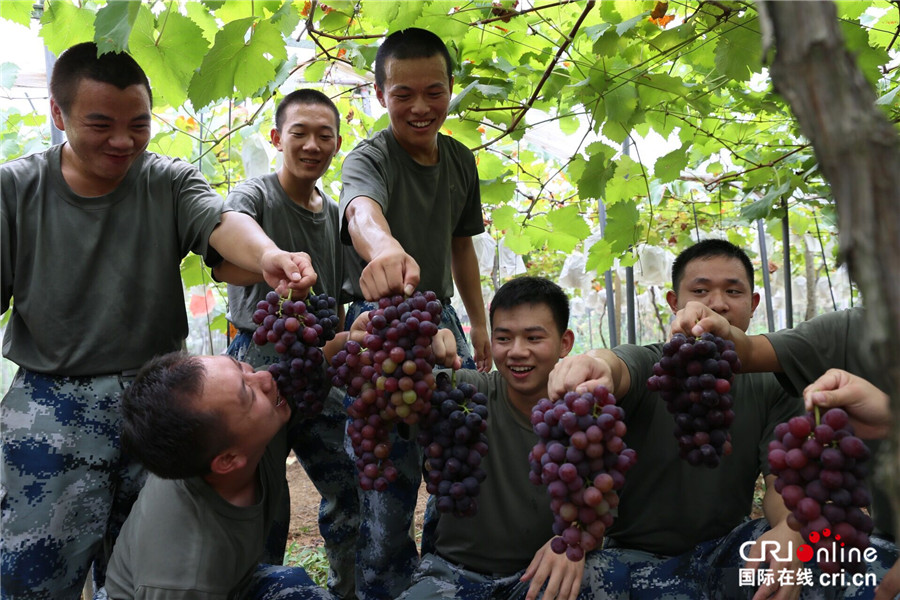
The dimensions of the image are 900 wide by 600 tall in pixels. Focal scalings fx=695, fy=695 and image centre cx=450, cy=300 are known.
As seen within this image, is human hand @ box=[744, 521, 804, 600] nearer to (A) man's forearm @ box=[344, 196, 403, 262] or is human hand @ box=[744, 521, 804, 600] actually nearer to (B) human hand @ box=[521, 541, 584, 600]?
(B) human hand @ box=[521, 541, 584, 600]

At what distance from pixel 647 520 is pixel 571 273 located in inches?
276

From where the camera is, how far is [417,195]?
257 cm

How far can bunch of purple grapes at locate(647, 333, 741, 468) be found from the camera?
173cm

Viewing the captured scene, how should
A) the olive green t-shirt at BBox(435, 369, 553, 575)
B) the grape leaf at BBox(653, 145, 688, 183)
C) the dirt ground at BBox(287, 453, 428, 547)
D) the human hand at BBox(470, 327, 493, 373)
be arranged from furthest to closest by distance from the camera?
the dirt ground at BBox(287, 453, 428, 547) → the grape leaf at BBox(653, 145, 688, 183) → the human hand at BBox(470, 327, 493, 373) → the olive green t-shirt at BBox(435, 369, 553, 575)

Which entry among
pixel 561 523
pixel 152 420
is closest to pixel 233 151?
pixel 152 420

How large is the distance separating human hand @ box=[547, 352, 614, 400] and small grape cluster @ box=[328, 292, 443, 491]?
0.31 metres

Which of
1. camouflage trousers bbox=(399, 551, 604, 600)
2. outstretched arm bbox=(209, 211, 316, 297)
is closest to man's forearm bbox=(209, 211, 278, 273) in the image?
outstretched arm bbox=(209, 211, 316, 297)

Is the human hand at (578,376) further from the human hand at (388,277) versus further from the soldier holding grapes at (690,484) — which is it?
the human hand at (388,277)

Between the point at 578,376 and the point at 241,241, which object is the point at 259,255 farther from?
the point at 578,376

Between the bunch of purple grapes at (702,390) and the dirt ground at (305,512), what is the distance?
3.53m

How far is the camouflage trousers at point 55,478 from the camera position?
1976 mm

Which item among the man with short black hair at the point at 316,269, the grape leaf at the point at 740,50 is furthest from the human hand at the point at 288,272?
the grape leaf at the point at 740,50

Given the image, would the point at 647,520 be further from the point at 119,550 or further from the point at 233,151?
the point at 233,151

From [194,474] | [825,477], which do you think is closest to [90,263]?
[194,474]
